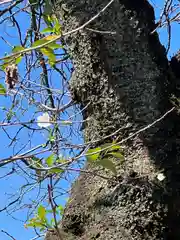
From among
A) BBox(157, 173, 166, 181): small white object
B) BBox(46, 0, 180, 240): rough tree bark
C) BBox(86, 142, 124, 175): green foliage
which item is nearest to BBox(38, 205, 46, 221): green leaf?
BBox(46, 0, 180, 240): rough tree bark

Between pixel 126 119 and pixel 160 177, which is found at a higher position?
pixel 126 119

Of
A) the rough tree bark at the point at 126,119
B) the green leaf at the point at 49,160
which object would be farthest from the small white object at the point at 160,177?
the green leaf at the point at 49,160

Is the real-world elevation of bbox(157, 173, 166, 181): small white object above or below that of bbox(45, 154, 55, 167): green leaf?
below

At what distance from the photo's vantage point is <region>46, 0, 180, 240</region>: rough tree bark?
111 cm

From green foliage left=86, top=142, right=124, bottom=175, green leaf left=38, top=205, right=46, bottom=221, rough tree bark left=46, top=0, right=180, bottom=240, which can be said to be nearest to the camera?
green foliage left=86, top=142, right=124, bottom=175

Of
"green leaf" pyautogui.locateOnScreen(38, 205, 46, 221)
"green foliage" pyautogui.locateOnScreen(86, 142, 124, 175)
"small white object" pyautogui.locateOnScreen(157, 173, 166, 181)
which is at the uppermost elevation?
"green leaf" pyautogui.locateOnScreen(38, 205, 46, 221)

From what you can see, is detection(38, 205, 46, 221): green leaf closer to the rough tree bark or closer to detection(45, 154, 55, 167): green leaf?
the rough tree bark

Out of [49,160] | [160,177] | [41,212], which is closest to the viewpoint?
[49,160]

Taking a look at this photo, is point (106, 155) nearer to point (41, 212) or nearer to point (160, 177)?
point (160, 177)

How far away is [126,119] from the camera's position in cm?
121

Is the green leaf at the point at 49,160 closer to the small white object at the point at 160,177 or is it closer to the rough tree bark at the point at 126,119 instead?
the rough tree bark at the point at 126,119

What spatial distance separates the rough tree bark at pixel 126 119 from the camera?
1.11 m

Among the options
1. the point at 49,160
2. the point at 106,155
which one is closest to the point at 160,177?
the point at 106,155

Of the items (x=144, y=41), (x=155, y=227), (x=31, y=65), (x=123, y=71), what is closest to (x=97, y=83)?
(x=123, y=71)
